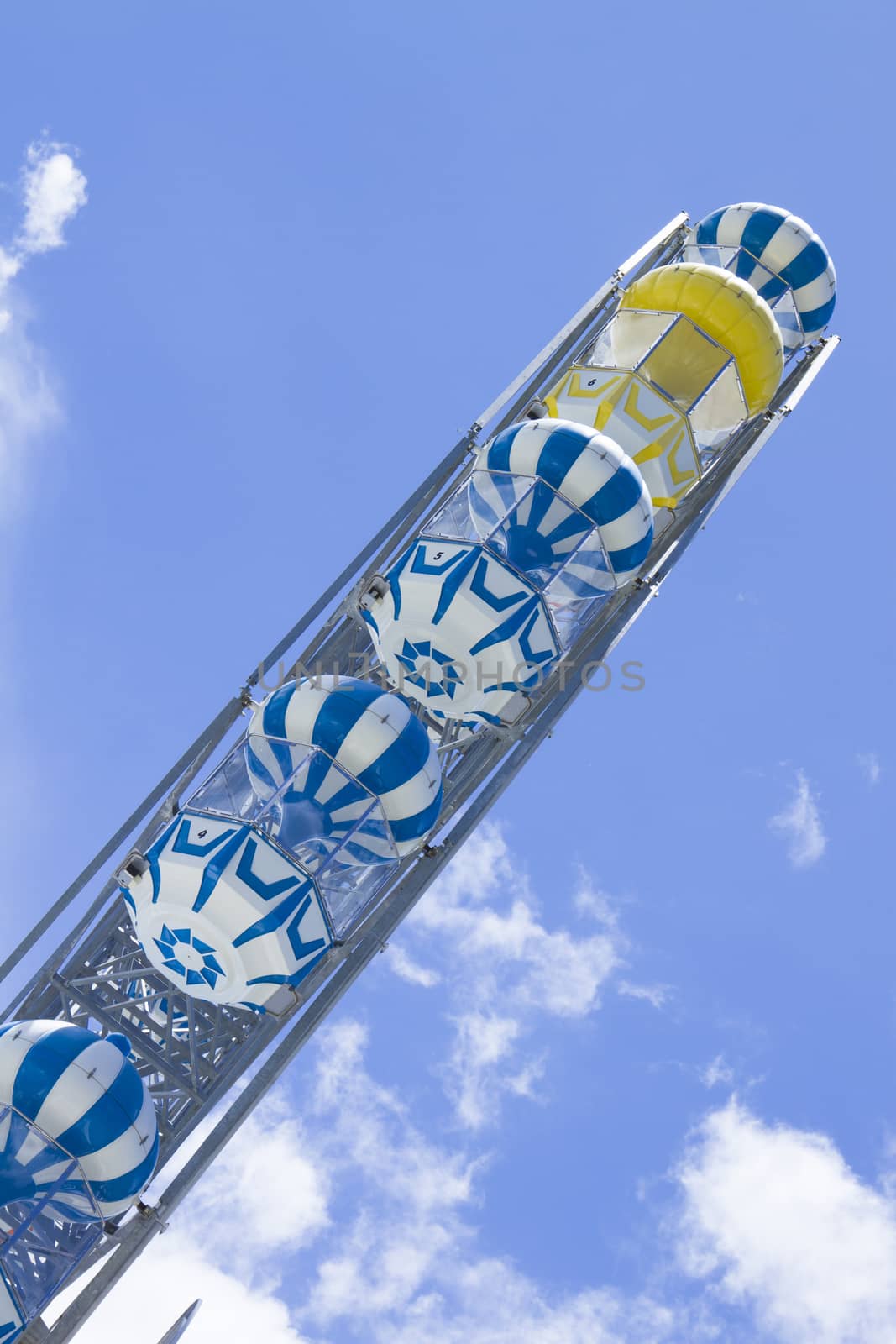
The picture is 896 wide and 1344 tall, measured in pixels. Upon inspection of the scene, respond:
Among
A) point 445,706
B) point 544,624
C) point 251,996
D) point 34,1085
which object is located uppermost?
point 544,624

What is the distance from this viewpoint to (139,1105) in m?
11.2

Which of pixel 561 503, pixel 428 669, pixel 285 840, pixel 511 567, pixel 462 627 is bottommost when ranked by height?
pixel 285 840

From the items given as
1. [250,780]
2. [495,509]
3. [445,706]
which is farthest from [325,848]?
[495,509]

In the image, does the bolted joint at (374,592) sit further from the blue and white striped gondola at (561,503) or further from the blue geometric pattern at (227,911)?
the blue geometric pattern at (227,911)

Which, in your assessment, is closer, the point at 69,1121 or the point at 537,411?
the point at 69,1121

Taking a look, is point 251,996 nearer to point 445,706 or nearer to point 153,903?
point 153,903

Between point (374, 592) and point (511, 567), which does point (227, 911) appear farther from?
point (511, 567)

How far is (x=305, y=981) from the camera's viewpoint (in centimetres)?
1279

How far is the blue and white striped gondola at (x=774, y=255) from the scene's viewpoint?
16969 millimetres

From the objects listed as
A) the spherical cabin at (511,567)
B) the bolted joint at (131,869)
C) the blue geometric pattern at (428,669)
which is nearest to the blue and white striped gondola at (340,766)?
the blue geometric pattern at (428,669)

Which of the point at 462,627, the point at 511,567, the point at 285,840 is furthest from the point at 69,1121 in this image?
the point at 511,567

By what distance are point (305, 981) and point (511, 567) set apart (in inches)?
174

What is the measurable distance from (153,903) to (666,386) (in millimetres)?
7616

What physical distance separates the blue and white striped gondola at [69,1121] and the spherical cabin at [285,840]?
987mm
